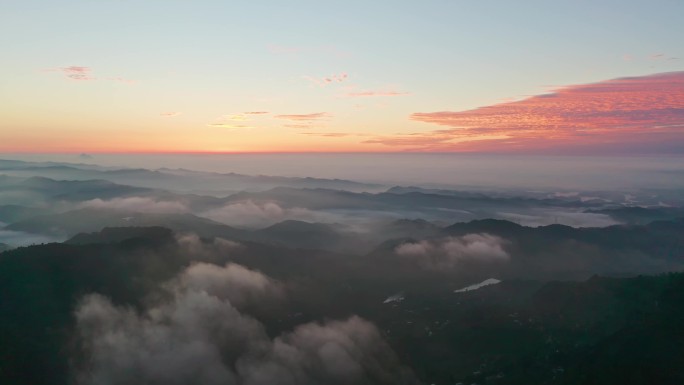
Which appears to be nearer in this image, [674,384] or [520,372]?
[674,384]

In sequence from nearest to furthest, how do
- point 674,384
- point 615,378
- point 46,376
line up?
point 674,384 → point 615,378 → point 46,376

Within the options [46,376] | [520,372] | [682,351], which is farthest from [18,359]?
[682,351]

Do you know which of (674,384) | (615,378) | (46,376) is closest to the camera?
(674,384)

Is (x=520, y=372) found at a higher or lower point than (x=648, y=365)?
lower

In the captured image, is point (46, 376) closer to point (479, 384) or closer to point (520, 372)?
point (479, 384)

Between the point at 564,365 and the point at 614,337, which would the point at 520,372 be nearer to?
the point at 564,365

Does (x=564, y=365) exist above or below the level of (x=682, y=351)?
below

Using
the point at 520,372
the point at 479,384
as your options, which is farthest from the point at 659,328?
the point at 479,384

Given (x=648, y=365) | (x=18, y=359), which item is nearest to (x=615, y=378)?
(x=648, y=365)
